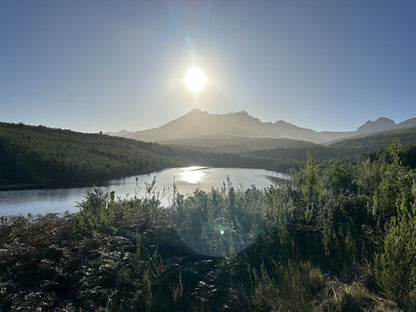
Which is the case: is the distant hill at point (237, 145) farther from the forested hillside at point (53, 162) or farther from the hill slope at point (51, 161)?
the hill slope at point (51, 161)

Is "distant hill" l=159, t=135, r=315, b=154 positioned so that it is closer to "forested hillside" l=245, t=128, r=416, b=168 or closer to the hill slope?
"forested hillside" l=245, t=128, r=416, b=168

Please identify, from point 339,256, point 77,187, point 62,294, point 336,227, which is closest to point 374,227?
point 336,227

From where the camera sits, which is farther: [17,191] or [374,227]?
[17,191]

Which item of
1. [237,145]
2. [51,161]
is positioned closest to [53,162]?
[51,161]

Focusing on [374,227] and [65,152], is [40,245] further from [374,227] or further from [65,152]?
[65,152]

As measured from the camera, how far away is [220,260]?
15.5 feet

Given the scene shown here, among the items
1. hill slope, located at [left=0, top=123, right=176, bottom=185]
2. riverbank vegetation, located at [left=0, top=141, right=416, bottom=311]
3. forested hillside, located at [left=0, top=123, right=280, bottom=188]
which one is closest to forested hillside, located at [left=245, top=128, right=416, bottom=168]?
riverbank vegetation, located at [left=0, top=141, right=416, bottom=311]

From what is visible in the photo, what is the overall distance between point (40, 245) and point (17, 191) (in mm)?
11259

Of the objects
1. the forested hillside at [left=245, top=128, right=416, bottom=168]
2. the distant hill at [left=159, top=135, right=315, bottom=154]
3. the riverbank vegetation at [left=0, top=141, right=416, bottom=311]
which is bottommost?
the riverbank vegetation at [left=0, top=141, right=416, bottom=311]

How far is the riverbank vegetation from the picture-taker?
10.6 feet

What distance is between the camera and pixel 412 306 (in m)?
2.94

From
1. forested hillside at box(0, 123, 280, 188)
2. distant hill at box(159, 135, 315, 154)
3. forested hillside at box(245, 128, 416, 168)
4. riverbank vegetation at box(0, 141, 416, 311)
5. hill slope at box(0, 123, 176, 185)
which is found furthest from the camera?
distant hill at box(159, 135, 315, 154)

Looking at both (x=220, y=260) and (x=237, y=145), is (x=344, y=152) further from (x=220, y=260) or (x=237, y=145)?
(x=237, y=145)

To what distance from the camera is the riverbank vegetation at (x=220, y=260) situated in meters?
3.25
